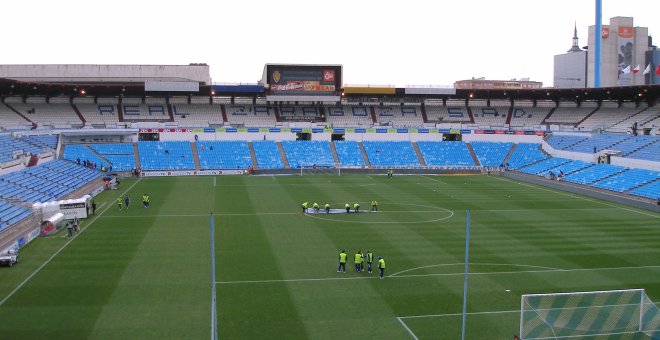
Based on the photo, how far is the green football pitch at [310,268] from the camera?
18.4 metres

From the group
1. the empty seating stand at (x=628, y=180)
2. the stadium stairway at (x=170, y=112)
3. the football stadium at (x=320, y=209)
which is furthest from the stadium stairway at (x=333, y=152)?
the empty seating stand at (x=628, y=180)

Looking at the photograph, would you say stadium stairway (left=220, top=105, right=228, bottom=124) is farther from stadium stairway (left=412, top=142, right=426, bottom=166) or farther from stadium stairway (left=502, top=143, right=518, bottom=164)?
stadium stairway (left=502, top=143, right=518, bottom=164)

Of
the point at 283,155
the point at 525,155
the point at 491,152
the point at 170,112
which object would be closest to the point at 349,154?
the point at 283,155

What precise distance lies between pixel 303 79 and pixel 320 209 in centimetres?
3844

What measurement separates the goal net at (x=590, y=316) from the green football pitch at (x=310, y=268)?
1.10 m

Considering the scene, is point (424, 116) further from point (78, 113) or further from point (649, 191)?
point (78, 113)

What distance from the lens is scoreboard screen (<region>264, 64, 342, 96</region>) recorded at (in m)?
74.4

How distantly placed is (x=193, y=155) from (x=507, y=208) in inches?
1478

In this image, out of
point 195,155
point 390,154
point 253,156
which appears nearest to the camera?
point 195,155

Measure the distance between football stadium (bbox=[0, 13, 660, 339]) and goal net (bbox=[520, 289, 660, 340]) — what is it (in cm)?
7

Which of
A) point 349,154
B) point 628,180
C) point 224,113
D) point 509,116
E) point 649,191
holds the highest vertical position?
point 224,113

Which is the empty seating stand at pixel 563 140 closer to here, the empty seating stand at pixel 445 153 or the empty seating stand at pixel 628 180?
the empty seating stand at pixel 445 153

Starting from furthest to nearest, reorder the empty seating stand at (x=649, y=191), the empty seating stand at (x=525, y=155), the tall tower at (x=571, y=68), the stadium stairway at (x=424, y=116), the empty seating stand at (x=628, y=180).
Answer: the tall tower at (x=571, y=68) → the stadium stairway at (x=424, y=116) → the empty seating stand at (x=525, y=155) → the empty seating stand at (x=628, y=180) → the empty seating stand at (x=649, y=191)

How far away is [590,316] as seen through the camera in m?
18.2
